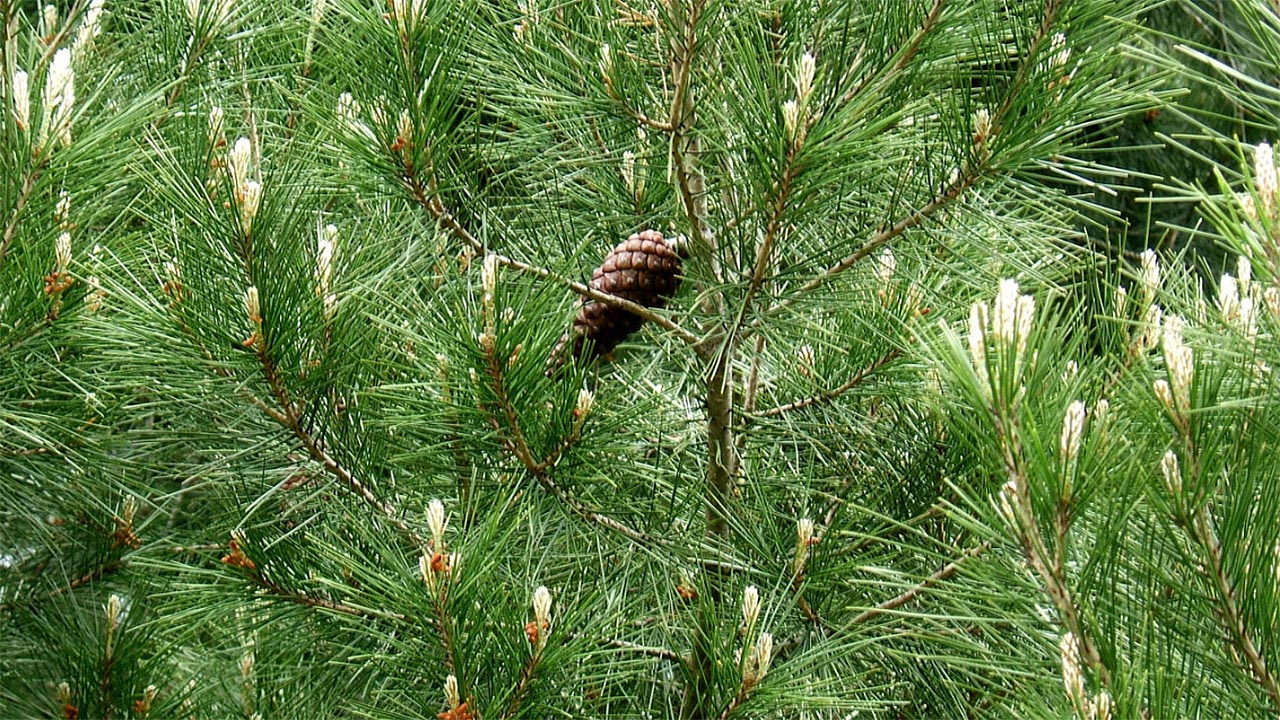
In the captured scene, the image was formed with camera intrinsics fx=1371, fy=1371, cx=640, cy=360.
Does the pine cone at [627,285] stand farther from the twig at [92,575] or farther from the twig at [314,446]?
the twig at [92,575]

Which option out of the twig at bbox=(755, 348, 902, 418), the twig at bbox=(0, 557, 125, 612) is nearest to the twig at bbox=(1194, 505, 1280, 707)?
the twig at bbox=(755, 348, 902, 418)

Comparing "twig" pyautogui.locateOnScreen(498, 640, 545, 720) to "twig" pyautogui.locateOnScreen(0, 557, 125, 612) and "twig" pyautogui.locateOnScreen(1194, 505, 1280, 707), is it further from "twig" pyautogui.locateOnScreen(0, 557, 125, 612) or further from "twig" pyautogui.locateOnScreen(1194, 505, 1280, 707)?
"twig" pyautogui.locateOnScreen(0, 557, 125, 612)

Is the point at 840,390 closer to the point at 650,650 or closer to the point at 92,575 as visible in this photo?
the point at 650,650

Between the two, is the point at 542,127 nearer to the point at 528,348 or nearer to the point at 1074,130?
the point at 528,348

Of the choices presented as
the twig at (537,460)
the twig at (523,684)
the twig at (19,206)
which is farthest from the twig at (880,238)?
the twig at (19,206)

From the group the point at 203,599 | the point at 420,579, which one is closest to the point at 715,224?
the point at 420,579

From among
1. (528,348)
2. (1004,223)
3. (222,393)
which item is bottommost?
(222,393)

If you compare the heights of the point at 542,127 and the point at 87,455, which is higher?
the point at 542,127
